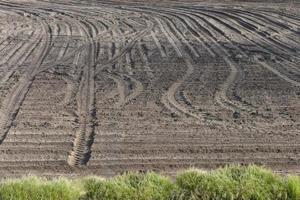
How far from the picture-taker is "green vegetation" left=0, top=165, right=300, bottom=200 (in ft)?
25.6

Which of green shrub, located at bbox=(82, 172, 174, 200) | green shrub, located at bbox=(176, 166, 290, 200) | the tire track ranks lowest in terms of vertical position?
the tire track

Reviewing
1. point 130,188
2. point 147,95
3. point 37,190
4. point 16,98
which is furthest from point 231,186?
point 16,98

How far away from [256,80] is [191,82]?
5.98 ft

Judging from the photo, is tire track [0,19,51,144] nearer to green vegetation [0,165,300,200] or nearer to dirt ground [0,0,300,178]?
dirt ground [0,0,300,178]

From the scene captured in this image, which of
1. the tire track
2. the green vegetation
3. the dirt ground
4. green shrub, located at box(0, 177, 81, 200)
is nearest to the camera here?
green shrub, located at box(0, 177, 81, 200)

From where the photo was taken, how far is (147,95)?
1438 centimetres

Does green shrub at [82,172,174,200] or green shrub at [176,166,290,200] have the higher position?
green shrub at [176,166,290,200]

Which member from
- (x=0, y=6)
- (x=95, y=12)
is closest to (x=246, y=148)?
(x=95, y=12)

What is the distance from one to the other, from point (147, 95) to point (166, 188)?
649 cm

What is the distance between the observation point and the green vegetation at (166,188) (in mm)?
7789

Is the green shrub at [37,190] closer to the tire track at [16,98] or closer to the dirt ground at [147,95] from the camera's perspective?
the dirt ground at [147,95]

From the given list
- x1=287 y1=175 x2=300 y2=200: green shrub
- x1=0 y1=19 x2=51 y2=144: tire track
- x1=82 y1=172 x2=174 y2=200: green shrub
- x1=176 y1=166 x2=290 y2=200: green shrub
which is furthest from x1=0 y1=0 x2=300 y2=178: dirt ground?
x1=287 y1=175 x2=300 y2=200: green shrub

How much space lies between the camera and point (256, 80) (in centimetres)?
1584

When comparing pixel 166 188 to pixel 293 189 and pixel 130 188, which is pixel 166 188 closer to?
pixel 130 188
